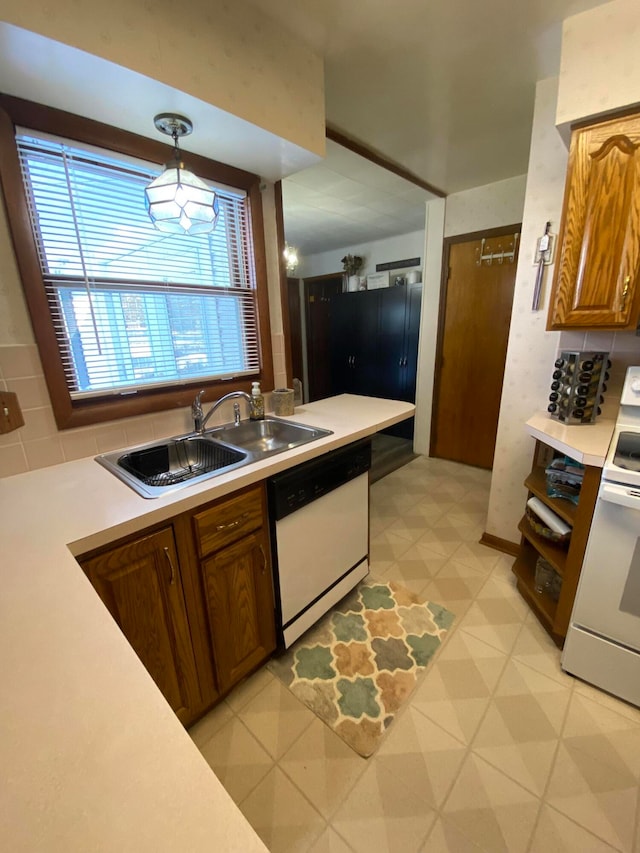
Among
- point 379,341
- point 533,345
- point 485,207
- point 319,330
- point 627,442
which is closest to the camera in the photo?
point 627,442

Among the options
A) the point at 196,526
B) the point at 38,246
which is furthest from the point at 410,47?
the point at 196,526

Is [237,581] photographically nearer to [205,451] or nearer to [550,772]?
[205,451]

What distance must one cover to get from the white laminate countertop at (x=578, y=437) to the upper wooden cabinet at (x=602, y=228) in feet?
1.42

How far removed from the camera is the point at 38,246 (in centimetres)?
119

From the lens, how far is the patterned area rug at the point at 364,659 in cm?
130

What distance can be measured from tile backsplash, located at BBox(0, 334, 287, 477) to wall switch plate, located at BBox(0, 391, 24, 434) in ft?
0.13

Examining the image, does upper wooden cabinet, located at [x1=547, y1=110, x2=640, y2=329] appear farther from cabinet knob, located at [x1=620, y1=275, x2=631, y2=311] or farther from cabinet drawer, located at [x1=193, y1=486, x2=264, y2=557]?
cabinet drawer, located at [x1=193, y1=486, x2=264, y2=557]

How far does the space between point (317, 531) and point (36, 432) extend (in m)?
1.11

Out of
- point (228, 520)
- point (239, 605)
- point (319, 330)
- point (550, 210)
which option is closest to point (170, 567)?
point (228, 520)

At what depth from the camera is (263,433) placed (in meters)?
1.79

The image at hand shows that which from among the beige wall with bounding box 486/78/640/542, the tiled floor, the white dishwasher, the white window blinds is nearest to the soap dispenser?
the white window blinds

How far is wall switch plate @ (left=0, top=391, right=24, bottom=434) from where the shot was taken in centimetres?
113

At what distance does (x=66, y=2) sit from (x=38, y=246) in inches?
25.1

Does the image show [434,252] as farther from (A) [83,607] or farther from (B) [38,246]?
(A) [83,607]
